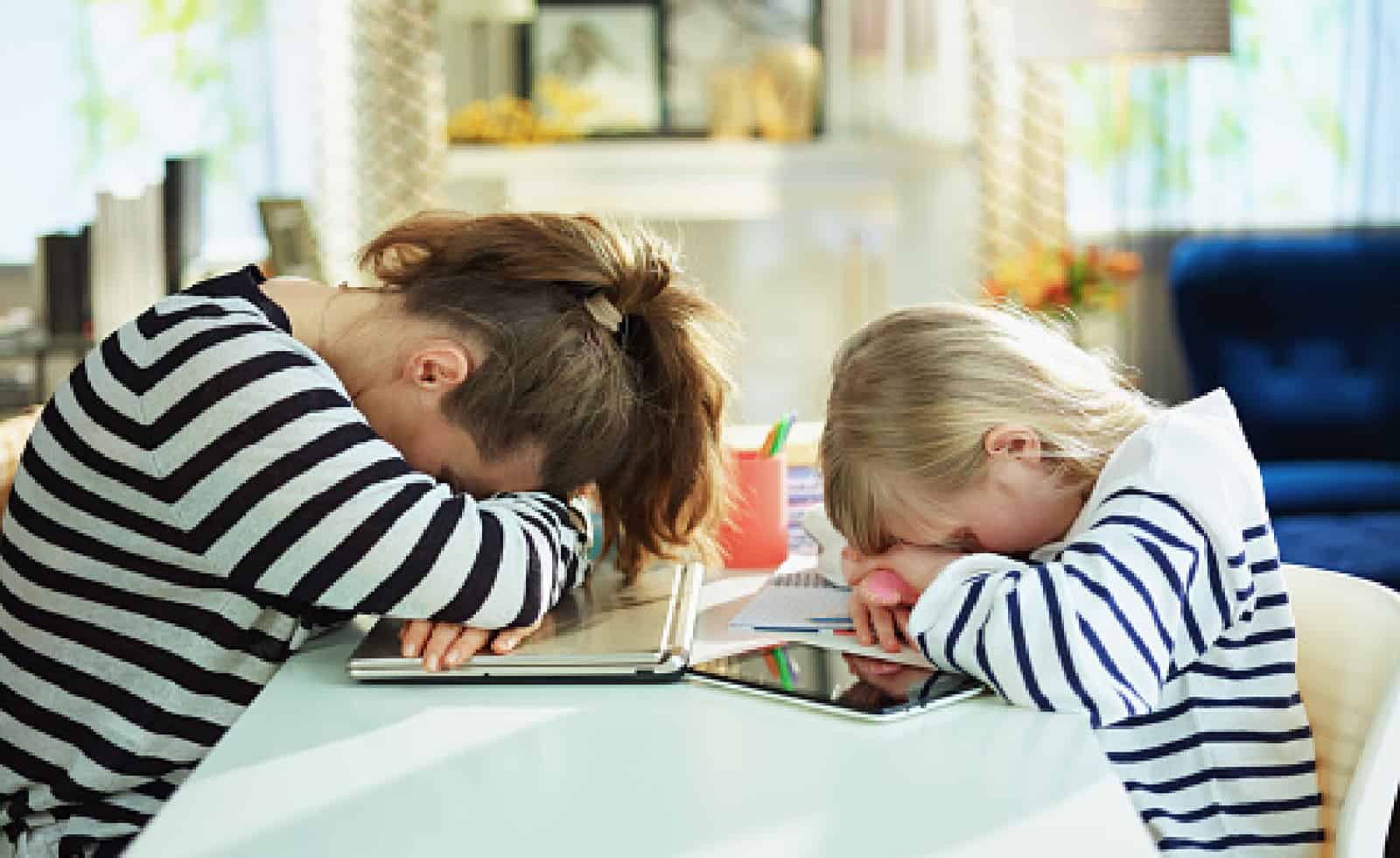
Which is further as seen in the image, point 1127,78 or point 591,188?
point 591,188

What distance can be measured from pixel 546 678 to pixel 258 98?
4.18 meters

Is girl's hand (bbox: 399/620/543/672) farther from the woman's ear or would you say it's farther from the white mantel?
the white mantel

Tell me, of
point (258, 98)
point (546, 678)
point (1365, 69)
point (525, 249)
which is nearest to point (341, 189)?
point (258, 98)

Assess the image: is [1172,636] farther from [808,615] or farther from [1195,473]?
[808,615]

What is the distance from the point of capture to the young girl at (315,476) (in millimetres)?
921

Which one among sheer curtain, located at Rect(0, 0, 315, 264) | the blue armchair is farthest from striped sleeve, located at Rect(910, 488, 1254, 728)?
sheer curtain, located at Rect(0, 0, 315, 264)

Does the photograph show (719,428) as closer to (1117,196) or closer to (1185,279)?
(1185,279)

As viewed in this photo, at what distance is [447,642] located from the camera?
0.93 metres

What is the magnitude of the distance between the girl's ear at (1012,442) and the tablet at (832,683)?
0.61ft

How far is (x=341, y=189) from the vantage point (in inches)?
183

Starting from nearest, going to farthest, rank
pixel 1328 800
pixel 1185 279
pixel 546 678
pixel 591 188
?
1. pixel 546 678
2. pixel 1328 800
3. pixel 1185 279
4. pixel 591 188

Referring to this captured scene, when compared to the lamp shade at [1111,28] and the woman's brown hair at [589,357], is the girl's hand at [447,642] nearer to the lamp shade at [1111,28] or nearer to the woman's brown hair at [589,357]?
the woman's brown hair at [589,357]

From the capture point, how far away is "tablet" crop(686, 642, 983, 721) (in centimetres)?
84

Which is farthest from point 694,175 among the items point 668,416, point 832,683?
point 832,683
